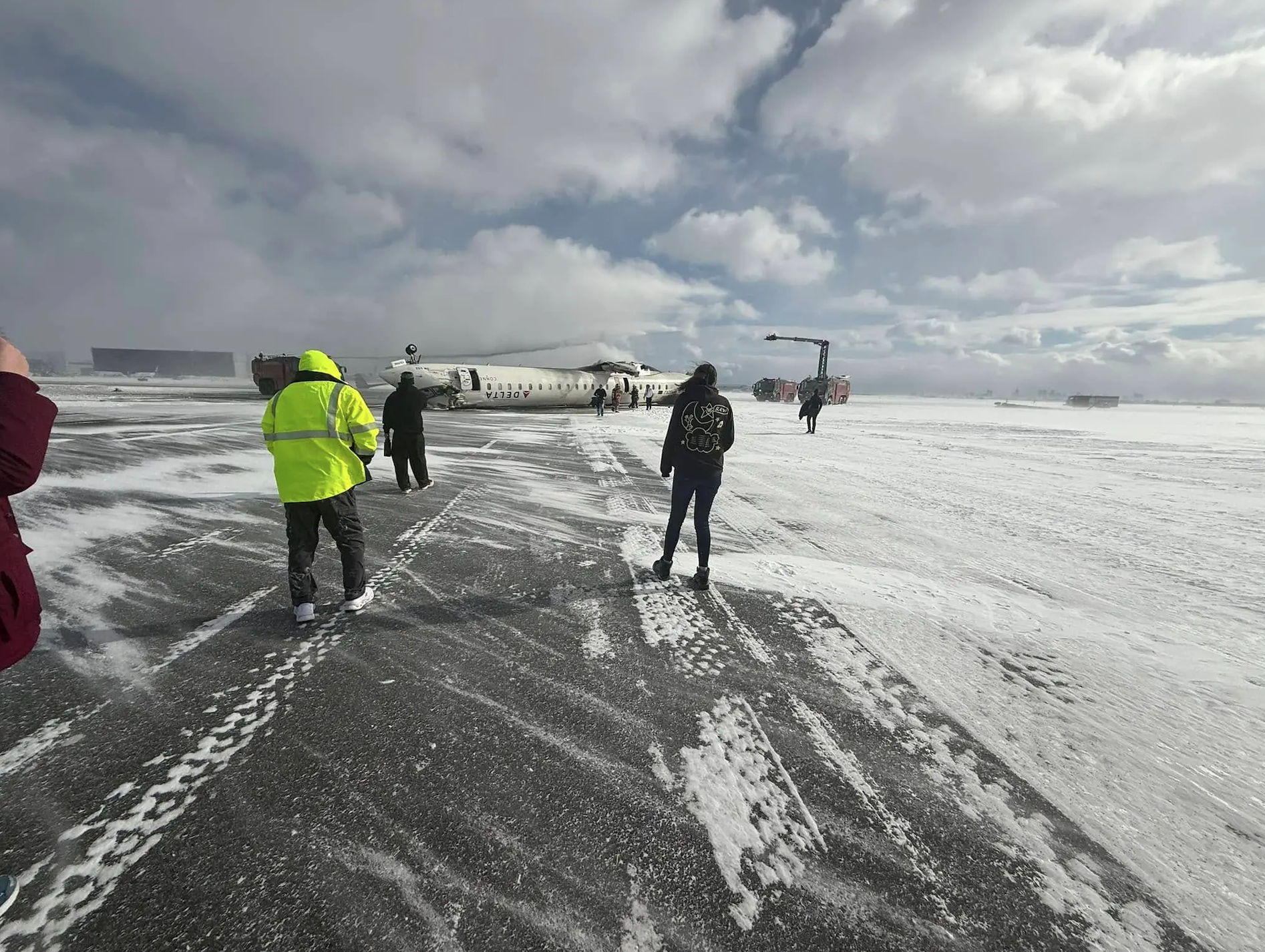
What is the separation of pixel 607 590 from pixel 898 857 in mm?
2576

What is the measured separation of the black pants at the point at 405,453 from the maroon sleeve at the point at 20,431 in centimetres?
558

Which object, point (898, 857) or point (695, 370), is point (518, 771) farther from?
point (695, 370)

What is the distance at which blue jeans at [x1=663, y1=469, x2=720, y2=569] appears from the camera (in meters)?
4.15

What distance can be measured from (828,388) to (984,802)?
53278 mm

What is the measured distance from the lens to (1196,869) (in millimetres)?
1767

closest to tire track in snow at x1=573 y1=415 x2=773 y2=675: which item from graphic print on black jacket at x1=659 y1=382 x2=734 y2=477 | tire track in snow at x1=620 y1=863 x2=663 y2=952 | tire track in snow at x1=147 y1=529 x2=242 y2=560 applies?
graphic print on black jacket at x1=659 y1=382 x2=734 y2=477

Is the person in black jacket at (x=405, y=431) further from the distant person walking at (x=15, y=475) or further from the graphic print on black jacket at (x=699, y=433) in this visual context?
the distant person walking at (x=15, y=475)

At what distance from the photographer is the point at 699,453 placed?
165 inches

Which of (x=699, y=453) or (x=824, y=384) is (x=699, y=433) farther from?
(x=824, y=384)

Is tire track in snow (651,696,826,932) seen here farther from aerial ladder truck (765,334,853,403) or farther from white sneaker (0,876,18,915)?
aerial ladder truck (765,334,853,403)

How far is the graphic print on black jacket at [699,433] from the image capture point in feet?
13.6

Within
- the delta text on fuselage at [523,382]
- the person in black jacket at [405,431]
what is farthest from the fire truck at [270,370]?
the person in black jacket at [405,431]

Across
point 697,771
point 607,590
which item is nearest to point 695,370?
point 607,590

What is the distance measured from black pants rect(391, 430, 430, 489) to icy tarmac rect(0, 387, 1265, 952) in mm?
2043
